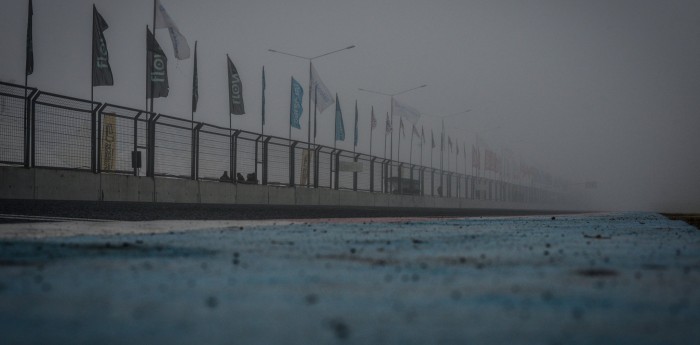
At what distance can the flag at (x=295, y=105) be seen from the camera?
35.6m

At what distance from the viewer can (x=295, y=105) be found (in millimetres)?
36156

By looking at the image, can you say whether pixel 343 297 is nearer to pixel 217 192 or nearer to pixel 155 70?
pixel 217 192

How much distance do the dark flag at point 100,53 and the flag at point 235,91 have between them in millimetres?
8985

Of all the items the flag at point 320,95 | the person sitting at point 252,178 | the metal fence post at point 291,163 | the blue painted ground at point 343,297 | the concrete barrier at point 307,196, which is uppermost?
the flag at point 320,95

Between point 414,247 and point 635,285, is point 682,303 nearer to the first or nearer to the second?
point 635,285

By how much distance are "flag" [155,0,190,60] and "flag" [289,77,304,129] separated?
30.5 feet

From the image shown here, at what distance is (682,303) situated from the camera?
2.23 metres

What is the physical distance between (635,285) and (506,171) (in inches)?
4060

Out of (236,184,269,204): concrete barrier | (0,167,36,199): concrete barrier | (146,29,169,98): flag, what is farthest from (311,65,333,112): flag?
(0,167,36,199): concrete barrier

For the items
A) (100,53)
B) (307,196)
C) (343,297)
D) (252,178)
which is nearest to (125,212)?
(343,297)

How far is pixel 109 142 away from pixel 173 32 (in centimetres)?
985

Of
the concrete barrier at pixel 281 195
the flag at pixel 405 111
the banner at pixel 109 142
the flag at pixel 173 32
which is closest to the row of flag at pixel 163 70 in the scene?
the flag at pixel 173 32

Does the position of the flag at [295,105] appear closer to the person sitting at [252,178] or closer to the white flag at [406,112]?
the person sitting at [252,178]

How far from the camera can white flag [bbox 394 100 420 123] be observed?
53.3 m
